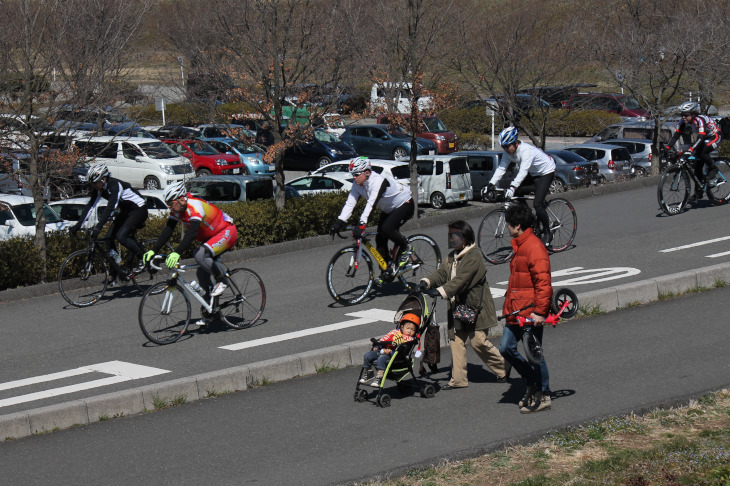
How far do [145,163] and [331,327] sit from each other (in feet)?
77.1

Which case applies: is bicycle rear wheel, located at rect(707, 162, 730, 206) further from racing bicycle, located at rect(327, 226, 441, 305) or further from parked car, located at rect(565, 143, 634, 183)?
parked car, located at rect(565, 143, 634, 183)

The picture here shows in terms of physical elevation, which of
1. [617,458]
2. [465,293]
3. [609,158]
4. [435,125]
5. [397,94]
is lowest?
[617,458]

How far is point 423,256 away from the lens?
1262 cm

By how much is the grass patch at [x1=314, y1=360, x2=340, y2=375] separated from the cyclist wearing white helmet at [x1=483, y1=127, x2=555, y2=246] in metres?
4.74

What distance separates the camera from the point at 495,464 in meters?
6.59

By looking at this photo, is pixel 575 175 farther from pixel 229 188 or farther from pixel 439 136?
pixel 439 136

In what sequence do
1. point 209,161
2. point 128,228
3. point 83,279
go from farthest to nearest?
point 209,161, point 83,279, point 128,228

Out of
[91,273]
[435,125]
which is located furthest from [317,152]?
[91,273]

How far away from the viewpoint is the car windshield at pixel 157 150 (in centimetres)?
3319

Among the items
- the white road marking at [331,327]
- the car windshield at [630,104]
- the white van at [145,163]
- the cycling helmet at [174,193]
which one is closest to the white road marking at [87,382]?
the white road marking at [331,327]

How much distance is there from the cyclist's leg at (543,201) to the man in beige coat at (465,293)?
18.5 ft

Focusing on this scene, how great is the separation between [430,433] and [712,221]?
11.5 meters

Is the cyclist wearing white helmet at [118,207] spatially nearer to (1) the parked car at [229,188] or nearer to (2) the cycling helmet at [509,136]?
(2) the cycling helmet at [509,136]

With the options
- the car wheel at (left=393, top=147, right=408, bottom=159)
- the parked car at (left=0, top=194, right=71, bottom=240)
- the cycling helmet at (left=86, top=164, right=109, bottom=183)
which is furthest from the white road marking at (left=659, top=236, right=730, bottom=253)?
the car wheel at (left=393, top=147, right=408, bottom=159)
